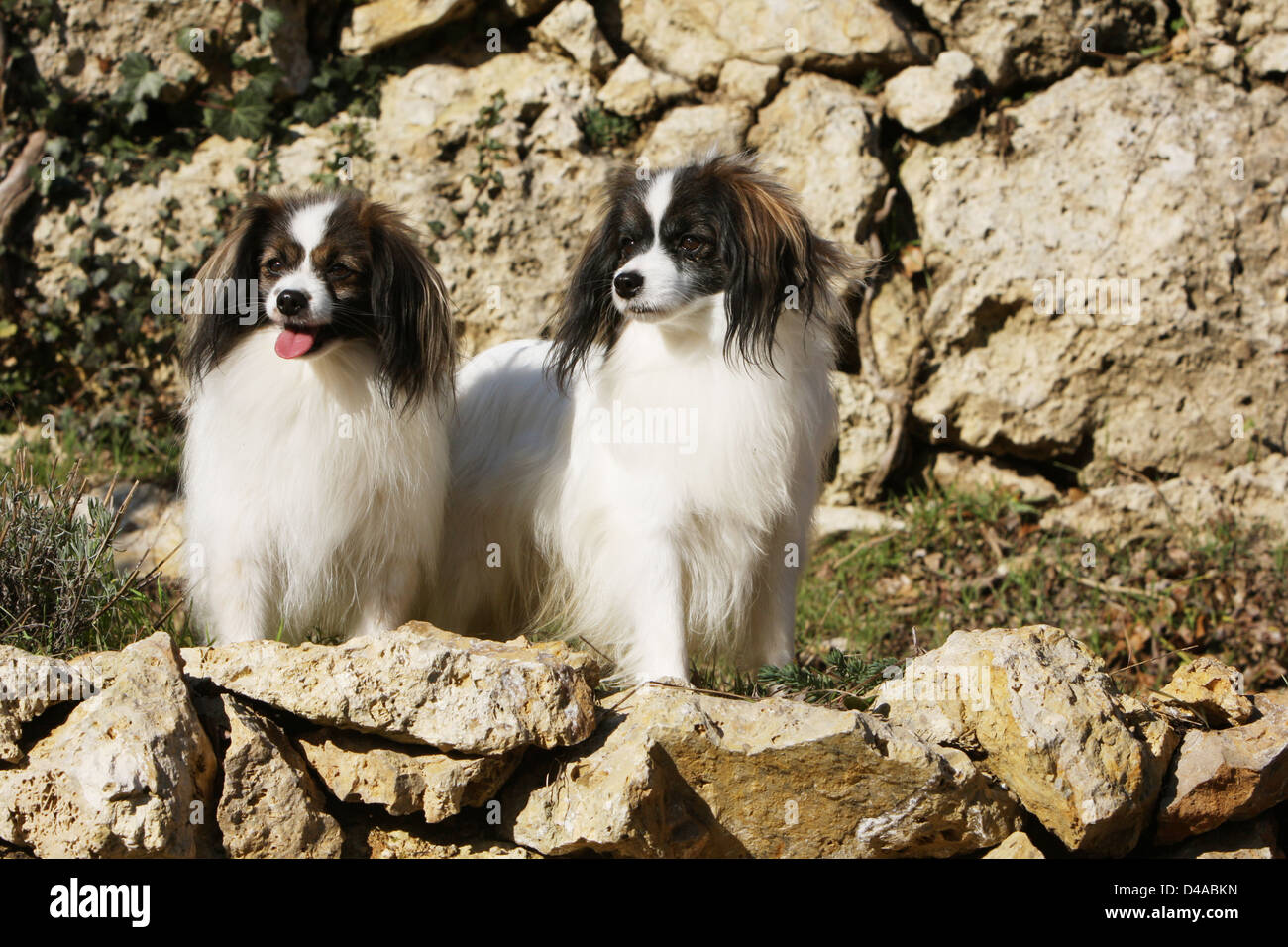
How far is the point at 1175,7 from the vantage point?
7.28 m

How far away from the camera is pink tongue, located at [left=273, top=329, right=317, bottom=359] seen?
Answer: 4113 mm

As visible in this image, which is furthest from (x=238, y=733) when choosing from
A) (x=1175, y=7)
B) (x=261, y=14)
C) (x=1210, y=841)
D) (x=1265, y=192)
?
(x=1175, y=7)

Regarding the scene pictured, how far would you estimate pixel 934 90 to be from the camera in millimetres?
7156

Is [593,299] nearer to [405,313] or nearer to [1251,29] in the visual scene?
[405,313]

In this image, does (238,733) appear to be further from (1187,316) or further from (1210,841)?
(1187,316)

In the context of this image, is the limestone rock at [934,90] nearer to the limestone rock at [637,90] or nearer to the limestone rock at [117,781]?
the limestone rock at [637,90]

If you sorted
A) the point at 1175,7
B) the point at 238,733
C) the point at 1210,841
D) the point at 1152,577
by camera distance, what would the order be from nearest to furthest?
1. the point at 238,733
2. the point at 1210,841
3. the point at 1152,577
4. the point at 1175,7

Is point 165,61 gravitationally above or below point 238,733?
above

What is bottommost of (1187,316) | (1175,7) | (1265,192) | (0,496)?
(0,496)

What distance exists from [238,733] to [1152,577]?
16.3 feet

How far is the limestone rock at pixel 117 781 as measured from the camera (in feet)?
10.7

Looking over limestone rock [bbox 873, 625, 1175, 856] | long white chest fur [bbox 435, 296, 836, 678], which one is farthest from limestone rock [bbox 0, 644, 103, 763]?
limestone rock [bbox 873, 625, 1175, 856]

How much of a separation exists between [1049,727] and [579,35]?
16.6ft

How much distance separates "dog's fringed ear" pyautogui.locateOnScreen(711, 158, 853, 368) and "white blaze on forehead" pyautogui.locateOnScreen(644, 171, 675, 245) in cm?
20
